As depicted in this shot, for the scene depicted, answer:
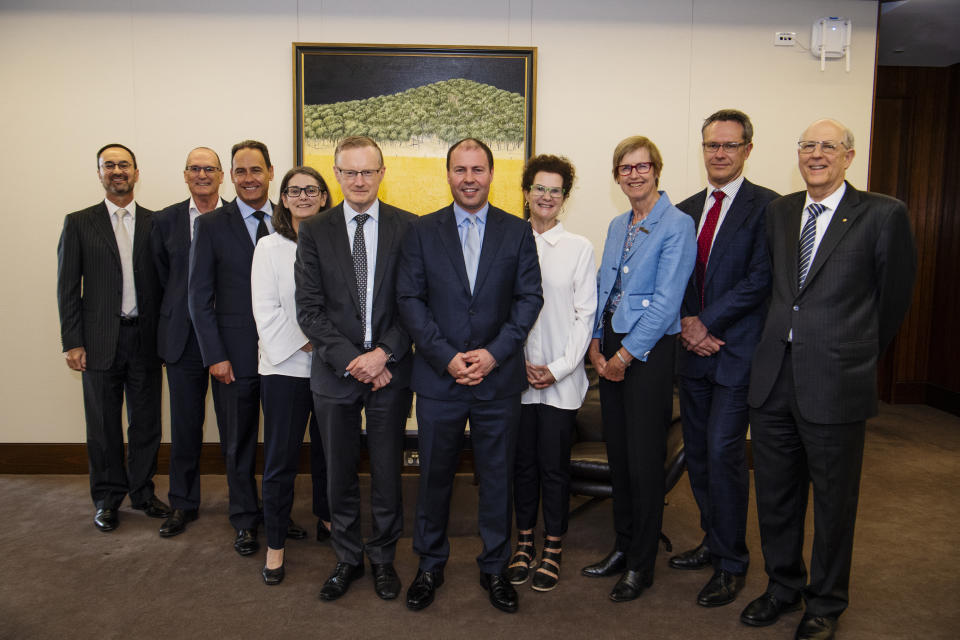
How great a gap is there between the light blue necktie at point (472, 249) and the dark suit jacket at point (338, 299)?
0.28 m

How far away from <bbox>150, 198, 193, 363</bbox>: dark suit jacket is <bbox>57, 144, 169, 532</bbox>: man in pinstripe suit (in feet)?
0.41

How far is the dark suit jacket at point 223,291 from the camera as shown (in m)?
3.40

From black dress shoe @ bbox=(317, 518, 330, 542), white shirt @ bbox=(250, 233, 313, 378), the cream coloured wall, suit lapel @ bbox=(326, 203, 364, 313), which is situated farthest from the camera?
the cream coloured wall

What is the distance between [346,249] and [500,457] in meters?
1.16

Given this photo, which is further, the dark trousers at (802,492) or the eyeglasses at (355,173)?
the eyeglasses at (355,173)

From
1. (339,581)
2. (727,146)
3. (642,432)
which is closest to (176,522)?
(339,581)

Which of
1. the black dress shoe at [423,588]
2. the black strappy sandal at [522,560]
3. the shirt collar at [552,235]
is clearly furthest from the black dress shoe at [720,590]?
the shirt collar at [552,235]

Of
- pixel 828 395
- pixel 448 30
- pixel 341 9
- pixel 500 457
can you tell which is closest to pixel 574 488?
pixel 500 457

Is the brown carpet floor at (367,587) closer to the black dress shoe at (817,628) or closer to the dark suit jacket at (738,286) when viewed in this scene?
the black dress shoe at (817,628)

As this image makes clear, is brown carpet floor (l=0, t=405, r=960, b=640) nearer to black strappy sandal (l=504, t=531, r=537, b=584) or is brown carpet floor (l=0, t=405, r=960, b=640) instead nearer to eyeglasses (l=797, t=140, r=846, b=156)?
black strappy sandal (l=504, t=531, r=537, b=584)

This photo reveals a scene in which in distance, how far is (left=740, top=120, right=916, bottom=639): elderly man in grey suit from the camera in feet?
8.44

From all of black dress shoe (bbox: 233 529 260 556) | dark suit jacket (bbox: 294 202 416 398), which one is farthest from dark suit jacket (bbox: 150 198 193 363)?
dark suit jacket (bbox: 294 202 416 398)

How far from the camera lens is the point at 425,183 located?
15.6 ft

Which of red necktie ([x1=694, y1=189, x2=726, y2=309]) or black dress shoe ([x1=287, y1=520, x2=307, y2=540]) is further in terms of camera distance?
black dress shoe ([x1=287, y1=520, x2=307, y2=540])
